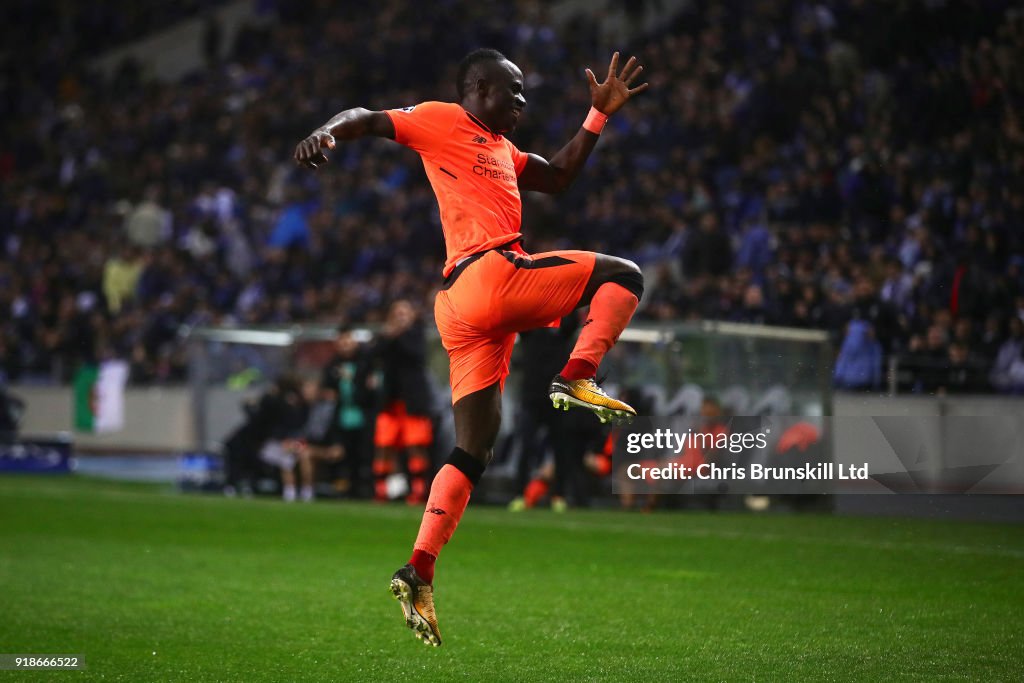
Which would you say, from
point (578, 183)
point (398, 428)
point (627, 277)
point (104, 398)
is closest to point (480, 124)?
point (627, 277)

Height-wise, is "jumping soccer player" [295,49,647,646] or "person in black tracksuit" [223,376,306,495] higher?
"jumping soccer player" [295,49,647,646]

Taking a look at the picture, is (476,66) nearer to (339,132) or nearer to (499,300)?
(339,132)

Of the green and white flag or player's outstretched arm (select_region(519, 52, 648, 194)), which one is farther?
the green and white flag

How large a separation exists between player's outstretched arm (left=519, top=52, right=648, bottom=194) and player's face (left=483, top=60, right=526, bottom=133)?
1.34ft

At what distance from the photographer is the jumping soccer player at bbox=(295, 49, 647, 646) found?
5.34m

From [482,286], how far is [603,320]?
51 centimetres

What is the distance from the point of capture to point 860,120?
1420cm

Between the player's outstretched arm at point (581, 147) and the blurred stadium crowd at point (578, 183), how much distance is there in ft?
21.7

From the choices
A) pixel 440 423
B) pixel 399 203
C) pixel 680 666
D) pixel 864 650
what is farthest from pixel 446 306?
pixel 399 203

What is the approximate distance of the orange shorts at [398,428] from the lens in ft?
48.2

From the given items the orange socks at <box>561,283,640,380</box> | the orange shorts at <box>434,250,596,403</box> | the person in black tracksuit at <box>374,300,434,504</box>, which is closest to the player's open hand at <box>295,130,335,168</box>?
the orange shorts at <box>434,250,596,403</box>

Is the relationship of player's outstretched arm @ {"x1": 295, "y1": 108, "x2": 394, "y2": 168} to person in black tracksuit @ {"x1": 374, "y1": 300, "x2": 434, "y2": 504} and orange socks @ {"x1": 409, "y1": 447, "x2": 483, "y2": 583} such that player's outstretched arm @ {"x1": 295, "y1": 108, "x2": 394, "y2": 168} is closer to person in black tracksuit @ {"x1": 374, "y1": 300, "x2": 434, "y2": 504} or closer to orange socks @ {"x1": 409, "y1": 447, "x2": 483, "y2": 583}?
orange socks @ {"x1": 409, "y1": 447, "x2": 483, "y2": 583}

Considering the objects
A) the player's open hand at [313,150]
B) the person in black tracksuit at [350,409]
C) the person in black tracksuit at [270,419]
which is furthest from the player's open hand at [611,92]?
the person in black tracksuit at [270,419]

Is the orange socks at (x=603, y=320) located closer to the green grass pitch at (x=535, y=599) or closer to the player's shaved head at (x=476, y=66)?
the player's shaved head at (x=476, y=66)
